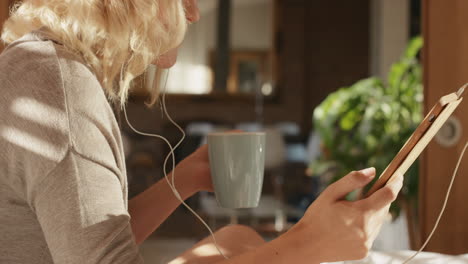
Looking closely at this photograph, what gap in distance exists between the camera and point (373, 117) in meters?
2.87

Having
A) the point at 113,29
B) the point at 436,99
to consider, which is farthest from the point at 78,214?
the point at 436,99

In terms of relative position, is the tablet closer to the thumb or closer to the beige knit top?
the thumb

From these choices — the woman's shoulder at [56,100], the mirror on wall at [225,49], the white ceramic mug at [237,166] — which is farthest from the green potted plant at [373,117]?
the mirror on wall at [225,49]

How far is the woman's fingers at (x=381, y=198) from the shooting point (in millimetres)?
642

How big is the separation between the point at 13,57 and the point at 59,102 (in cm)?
10

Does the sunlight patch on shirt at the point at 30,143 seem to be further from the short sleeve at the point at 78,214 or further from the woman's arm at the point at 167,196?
the woman's arm at the point at 167,196

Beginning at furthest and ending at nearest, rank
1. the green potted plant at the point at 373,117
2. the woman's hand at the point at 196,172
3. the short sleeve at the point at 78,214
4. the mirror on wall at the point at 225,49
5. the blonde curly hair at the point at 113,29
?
the mirror on wall at the point at 225,49, the green potted plant at the point at 373,117, the woman's hand at the point at 196,172, the blonde curly hair at the point at 113,29, the short sleeve at the point at 78,214

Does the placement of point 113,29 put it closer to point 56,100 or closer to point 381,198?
point 56,100

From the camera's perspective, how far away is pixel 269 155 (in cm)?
489

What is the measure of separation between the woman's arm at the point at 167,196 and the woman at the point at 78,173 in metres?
0.27

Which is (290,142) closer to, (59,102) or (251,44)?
(251,44)

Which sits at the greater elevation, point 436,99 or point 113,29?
point 113,29

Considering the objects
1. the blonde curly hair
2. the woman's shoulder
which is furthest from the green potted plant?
the woman's shoulder

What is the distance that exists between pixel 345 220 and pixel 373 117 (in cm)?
230
